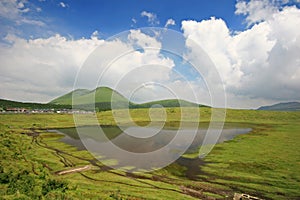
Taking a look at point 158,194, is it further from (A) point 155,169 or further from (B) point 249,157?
(B) point 249,157

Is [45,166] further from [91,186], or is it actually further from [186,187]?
[186,187]

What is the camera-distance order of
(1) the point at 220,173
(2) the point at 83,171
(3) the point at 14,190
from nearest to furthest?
(3) the point at 14,190
(2) the point at 83,171
(1) the point at 220,173

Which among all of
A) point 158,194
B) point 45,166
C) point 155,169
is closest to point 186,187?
point 158,194

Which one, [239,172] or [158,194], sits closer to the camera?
[158,194]

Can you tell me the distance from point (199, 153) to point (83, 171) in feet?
80.5

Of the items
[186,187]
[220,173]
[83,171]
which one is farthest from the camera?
[220,173]

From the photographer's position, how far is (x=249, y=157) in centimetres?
4250

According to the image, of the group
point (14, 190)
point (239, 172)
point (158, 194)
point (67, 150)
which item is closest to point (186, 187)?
point (158, 194)

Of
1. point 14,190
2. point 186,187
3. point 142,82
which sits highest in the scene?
point 142,82

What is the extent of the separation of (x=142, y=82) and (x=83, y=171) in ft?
50.5

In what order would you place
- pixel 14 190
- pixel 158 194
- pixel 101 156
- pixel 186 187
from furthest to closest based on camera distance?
pixel 101 156
pixel 186 187
pixel 158 194
pixel 14 190

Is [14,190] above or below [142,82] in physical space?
below

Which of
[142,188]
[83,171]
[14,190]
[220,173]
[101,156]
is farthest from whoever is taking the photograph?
[101,156]

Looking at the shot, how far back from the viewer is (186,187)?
26.9 m
